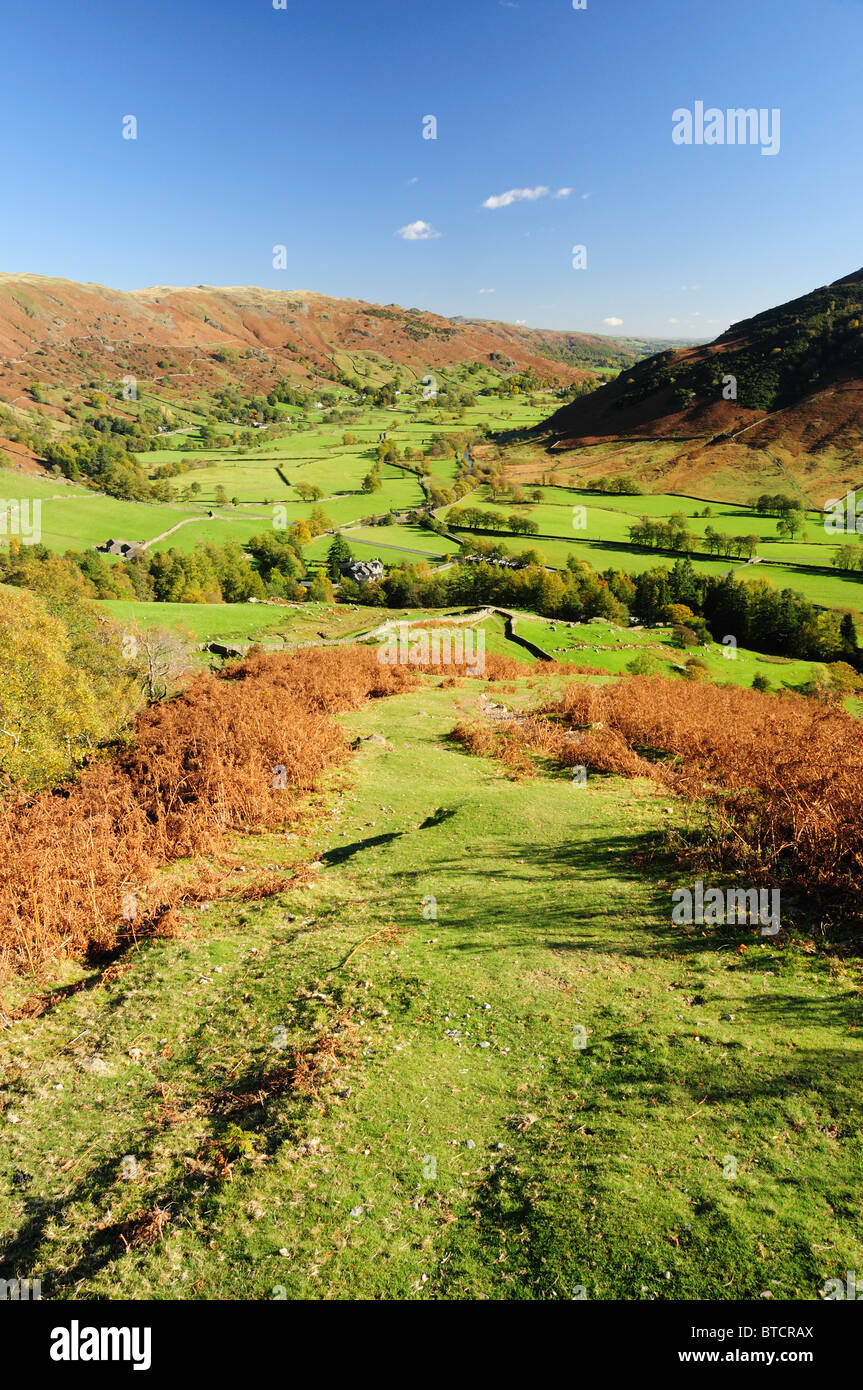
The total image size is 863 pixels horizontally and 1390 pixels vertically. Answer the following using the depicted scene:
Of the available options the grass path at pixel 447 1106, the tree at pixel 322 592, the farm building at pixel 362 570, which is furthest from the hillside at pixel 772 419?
the grass path at pixel 447 1106

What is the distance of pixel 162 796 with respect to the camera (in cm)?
1680

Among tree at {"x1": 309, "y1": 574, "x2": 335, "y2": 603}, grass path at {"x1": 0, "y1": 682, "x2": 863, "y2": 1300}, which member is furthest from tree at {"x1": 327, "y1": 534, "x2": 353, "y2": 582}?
grass path at {"x1": 0, "y1": 682, "x2": 863, "y2": 1300}

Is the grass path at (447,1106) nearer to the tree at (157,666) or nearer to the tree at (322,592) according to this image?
the tree at (157,666)

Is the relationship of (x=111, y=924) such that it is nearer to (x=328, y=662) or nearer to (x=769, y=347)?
(x=328, y=662)

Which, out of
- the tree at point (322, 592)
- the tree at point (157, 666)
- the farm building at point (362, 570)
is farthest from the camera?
the farm building at point (362, 570)

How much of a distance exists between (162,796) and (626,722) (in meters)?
16.0

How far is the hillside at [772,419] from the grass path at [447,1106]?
148318 millimetres

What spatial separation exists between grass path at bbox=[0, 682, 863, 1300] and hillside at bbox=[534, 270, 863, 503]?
14832cm

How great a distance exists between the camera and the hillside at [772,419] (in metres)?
144

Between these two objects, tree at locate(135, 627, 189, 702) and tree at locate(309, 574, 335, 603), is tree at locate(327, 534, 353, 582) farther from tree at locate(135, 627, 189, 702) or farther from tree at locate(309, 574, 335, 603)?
tree at locate(135, 627, 189, 702)

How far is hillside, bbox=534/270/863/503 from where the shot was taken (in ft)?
471

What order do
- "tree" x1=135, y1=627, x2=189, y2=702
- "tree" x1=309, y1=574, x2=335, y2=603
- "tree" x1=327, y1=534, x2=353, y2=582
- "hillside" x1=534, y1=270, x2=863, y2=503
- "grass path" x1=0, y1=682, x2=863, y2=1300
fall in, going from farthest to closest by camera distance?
"hillside" x1=534, y1=270, x2=863, y2=503 < "tree" x1=327, y1=534, x2=353, y2=582 < "tree" x1=309, y1=574, x2=335, y2=603 < "tree" x1=135, y1=627, x2=189, y2=702 < "grass path" x1=0, y1=682, x2=863, y2=1300

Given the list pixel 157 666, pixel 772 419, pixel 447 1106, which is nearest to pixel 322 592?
pixel 157 666
